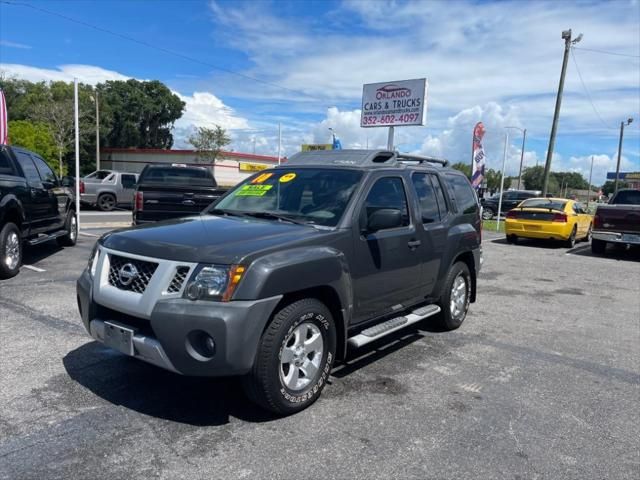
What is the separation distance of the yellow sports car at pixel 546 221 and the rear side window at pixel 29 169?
12.4 meters

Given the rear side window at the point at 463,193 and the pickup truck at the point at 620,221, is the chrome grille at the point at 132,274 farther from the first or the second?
the pickup truck at the point at 620,221

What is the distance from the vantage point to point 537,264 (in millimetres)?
11953

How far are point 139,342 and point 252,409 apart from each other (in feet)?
3.16

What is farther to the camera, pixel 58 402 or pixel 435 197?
pixel 435 197

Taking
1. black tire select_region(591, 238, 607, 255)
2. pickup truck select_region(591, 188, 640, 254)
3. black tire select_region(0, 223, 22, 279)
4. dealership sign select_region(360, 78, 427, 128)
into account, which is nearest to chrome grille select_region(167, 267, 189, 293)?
black tire select_region(0, 223, 22, 279)

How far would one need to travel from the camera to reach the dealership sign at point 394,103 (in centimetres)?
2325

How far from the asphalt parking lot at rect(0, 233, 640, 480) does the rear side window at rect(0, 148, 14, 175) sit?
2.76 m

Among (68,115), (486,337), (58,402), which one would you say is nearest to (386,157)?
(486,337)

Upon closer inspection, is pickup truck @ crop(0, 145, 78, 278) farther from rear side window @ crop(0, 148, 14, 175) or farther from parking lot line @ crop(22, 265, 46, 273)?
parking lot line @ crop(22, 265, 46, 273)

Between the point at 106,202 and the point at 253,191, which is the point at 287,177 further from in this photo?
the point at 106,202

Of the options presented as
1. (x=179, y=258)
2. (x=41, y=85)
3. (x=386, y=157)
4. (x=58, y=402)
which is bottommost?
(x=58, y=402)

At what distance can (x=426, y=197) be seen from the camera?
547 centimetres

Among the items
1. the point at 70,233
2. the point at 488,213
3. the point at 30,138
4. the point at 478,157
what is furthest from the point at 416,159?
the point at 30,138

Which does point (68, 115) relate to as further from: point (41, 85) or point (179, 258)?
point (179, 258)
